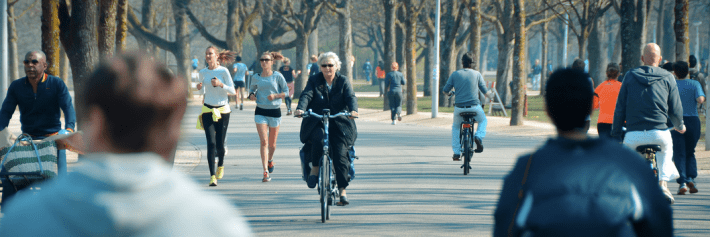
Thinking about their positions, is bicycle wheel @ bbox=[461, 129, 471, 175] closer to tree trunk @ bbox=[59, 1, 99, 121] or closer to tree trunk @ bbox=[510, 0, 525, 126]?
tree trunk @ bbox=[59, 1, 99, 121]

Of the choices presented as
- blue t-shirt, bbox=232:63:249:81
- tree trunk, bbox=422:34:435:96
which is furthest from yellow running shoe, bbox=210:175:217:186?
tree trunk, bbox=422:34:435:96

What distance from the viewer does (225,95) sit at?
10055mm

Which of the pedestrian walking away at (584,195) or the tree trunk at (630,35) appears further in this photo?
the tree trunk at (630,35)

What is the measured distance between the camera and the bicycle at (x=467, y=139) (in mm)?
10977

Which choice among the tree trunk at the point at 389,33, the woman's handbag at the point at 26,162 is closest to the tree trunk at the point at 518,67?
the tree trunk at the point at 389,33

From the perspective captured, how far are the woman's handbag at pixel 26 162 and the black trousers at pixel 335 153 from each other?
2.41 m

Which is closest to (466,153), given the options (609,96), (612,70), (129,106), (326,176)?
(609,96)

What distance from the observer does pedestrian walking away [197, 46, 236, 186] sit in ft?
32.3

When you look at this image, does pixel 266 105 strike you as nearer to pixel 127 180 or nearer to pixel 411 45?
pixel 127 180

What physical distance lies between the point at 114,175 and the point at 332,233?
16.9ft

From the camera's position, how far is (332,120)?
791 cm

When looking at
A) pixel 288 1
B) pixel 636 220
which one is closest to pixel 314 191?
pixel 636 220

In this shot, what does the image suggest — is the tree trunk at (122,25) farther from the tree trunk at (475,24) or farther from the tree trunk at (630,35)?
the tree trunk at (475,24)

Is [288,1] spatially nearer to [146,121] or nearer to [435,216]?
[435,216]
